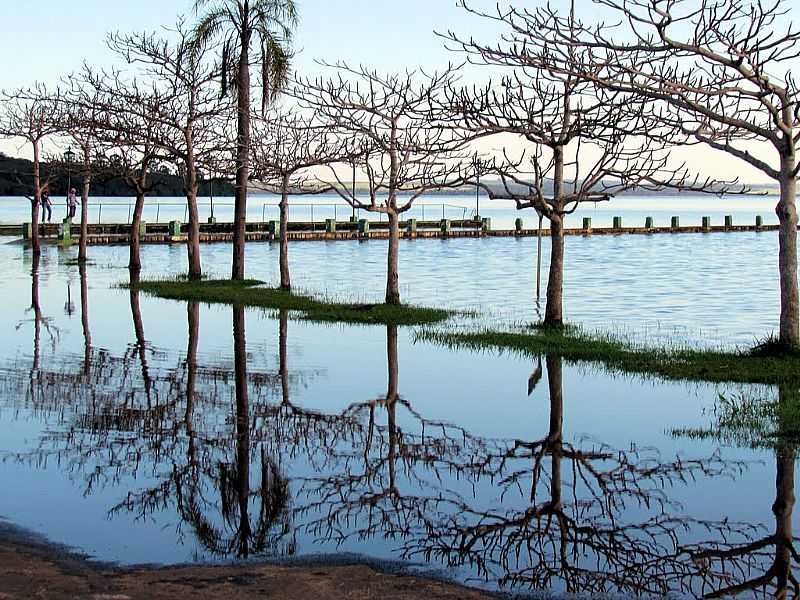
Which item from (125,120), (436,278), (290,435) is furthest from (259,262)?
(290,435)

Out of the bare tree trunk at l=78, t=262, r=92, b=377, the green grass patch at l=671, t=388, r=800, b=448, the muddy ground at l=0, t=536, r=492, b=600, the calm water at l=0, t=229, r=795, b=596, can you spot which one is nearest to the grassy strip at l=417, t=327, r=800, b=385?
the calm water at l=0, t=229, r=795, b=596

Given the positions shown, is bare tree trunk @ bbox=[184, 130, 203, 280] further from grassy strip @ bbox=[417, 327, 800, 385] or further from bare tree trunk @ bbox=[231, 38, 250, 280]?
grassy strip @ bbox=[417, 327, 800, 385]

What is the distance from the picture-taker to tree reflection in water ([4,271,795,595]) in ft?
28.0

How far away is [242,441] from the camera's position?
12305mm

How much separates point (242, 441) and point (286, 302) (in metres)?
16.2

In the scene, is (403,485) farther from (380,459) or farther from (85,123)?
(85,123)

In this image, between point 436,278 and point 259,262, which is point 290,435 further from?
point 259,262

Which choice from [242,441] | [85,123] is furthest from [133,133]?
[242,441]

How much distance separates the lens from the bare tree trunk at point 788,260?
1781cm

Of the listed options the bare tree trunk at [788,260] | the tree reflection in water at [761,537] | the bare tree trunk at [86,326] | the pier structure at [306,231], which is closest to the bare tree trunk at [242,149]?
the bare tree trunk at [86,326]

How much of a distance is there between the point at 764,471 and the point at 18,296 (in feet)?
75.7

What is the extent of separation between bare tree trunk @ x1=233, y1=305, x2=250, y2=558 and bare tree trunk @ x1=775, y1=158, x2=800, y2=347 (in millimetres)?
8109

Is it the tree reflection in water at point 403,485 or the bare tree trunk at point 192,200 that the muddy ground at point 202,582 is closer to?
the tree reflection in water at point 403,485

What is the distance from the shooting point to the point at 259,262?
51906 millimetres
